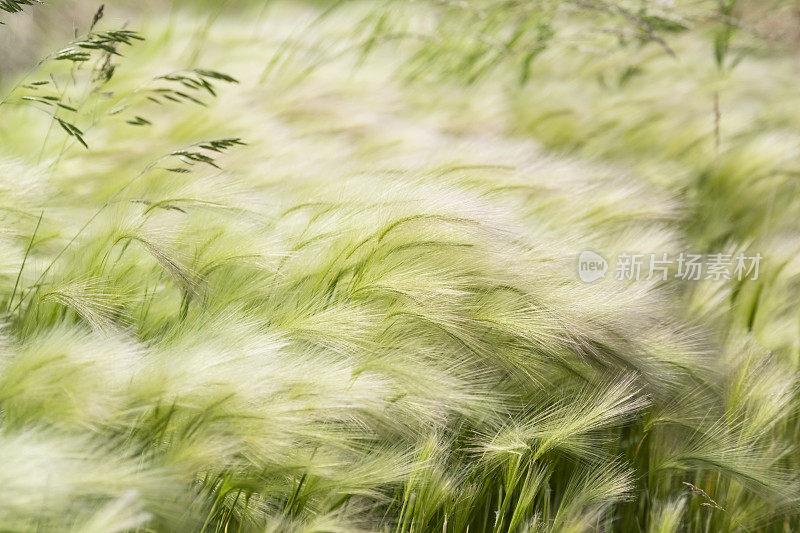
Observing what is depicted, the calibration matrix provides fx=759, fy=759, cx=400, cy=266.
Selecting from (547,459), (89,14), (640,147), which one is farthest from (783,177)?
(89,14)

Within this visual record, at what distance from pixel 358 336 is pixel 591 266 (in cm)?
46

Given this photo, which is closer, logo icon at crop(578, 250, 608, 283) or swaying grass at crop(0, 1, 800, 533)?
swaying grass at crop(0, 1, 800, 533)

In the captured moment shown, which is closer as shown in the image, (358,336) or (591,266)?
(358,336)

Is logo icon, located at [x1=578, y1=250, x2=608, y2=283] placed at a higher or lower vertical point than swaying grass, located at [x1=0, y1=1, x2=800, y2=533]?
higher

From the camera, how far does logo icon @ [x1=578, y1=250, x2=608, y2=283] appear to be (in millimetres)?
1171

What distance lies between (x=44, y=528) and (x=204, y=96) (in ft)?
4.00

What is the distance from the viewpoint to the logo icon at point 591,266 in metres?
1.17

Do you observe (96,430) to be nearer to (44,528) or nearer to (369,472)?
(44,528)

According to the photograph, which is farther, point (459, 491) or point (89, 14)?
point (89, 14)

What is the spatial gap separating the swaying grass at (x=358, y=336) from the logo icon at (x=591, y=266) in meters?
0.02

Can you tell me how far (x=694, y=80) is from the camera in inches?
87.0

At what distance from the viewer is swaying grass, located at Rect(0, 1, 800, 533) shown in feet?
2.57

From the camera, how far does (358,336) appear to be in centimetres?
93

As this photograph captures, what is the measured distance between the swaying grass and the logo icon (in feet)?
0.07
